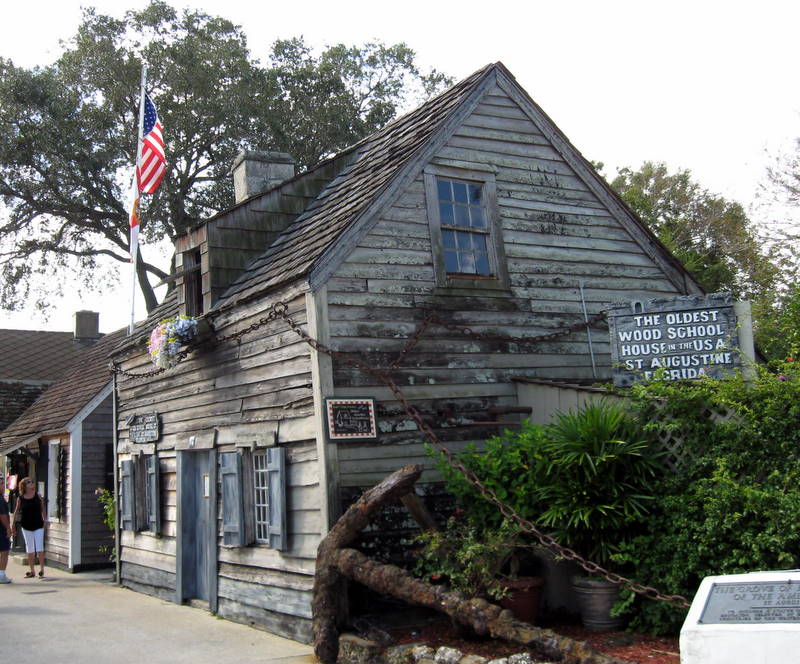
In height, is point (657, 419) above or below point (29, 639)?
above

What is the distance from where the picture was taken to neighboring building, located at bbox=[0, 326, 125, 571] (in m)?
17.6

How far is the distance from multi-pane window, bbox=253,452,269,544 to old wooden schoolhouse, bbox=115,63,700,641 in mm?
30

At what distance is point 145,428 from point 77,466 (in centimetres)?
531

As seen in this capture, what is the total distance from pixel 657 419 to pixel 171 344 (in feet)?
20.1

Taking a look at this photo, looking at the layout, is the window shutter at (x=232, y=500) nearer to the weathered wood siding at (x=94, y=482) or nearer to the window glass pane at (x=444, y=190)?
the window glass pane at (x=444, y=190)

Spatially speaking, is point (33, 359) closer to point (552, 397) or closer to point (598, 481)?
point (552, 397)

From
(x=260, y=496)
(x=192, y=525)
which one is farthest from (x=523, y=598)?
(x=192, y=525)

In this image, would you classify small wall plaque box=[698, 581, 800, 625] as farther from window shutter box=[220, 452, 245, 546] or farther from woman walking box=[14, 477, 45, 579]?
woman walking box=[14, 477, 45, 579]

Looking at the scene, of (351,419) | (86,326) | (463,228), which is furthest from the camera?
(86,326)

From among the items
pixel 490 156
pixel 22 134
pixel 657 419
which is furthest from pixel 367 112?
pixel 657 419

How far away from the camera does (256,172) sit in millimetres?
13430

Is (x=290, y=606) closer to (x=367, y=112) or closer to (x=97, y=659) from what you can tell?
(x=97, y=659)

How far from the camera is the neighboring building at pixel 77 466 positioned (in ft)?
57.9

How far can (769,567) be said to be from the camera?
632cm
